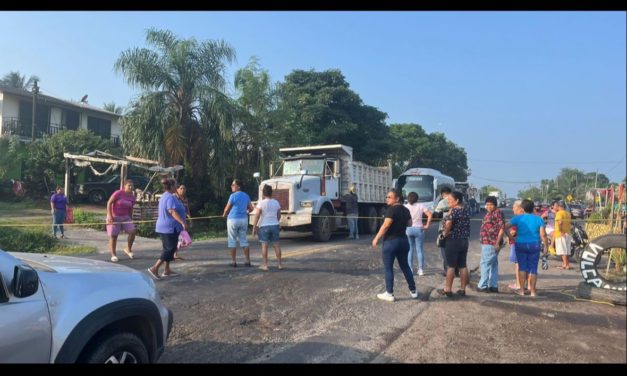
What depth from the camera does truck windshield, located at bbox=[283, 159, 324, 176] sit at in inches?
649

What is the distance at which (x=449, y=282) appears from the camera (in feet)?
23.4

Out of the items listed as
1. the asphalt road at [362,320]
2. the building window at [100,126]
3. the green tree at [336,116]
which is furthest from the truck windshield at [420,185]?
the building window at [100,126]

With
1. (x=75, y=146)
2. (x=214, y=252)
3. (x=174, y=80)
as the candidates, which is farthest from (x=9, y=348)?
(x=75, y=146)

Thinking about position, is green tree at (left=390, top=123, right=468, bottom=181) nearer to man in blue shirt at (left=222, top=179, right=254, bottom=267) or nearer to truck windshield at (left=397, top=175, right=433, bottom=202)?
truck windshield at (left=397, top=175, right=433, bottom=202)

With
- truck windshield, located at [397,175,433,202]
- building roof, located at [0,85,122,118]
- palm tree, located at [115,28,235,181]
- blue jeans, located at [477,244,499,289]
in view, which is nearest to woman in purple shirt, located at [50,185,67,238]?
palm tree, located at [115,28,235,181]

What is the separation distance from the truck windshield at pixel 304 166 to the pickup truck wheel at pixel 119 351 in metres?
13.0

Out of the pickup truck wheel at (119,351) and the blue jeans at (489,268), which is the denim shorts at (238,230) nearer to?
the blue jeans at (489,268)

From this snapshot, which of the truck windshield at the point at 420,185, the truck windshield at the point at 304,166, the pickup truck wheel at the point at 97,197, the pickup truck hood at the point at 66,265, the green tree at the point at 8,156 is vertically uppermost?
the green tree at the point at 8,156

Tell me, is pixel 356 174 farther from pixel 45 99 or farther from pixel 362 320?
pixel 45 99

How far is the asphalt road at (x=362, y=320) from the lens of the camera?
381 centimetres

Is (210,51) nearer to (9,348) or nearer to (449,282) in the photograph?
(449,282)

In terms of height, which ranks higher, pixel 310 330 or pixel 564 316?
pixel 564 316
